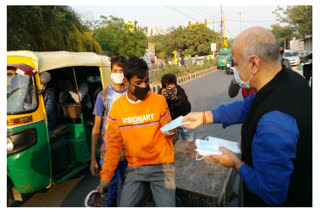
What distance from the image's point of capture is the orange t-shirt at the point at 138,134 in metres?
2.23

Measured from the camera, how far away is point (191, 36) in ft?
161

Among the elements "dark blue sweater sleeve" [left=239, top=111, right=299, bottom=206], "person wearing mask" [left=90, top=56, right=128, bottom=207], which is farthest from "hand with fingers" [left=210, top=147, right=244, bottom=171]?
"person wearing mask" [left=90, top=56, right=128, bottom=207]

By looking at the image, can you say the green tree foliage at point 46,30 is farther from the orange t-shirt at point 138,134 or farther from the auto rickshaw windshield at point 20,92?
the orange t-shirt at point 138,134

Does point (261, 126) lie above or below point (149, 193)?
above

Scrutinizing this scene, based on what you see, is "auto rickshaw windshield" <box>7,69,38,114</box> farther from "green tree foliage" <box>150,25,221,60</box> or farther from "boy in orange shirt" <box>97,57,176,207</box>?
"green tree foliage" <box>150,25,221,60</box>

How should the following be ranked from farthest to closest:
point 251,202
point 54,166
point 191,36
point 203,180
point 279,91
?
point 191,36 < point 54,166 < point 203,180 < point 251,202 < point 279,91

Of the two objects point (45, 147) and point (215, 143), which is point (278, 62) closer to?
point (215, 143)

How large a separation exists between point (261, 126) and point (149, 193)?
133 centimetres

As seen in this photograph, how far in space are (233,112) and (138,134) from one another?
885mm

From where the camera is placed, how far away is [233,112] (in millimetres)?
2260

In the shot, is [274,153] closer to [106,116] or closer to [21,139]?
[106,116]

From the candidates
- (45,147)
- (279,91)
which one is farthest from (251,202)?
(45,147)

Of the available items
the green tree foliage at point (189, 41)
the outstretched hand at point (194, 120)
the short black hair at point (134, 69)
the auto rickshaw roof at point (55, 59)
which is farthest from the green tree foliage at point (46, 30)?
the green tree foliage at point (189, 41)

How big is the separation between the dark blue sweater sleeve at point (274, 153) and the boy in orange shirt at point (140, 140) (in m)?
0.90
